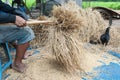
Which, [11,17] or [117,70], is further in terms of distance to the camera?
[117,70]

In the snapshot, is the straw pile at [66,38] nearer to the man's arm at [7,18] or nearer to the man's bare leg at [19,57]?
the man's bare leg at [19,57]

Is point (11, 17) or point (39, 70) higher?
point (11, 17)

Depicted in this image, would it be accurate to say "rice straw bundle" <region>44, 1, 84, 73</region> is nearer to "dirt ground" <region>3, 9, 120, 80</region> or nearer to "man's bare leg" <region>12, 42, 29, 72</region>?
"dirt ground" <region>3, 9, 120, 80</region>

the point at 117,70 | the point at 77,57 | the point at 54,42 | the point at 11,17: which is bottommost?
the point at 117,70

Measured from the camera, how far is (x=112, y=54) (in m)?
3.56

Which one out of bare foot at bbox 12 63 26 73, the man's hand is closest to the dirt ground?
bare foot at bbox 12 63 26 73

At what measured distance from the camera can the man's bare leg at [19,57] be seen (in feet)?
8.11

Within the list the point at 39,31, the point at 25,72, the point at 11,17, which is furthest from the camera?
the point at 39,31

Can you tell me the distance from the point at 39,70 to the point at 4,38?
20.4 inches

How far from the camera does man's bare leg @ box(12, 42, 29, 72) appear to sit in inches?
97.4

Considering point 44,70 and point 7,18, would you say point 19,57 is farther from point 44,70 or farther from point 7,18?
point 7,18

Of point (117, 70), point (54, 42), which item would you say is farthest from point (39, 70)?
point (117, 70)

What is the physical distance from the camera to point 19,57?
2527 millimetres

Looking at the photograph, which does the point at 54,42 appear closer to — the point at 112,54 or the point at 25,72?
the point at 25,72
